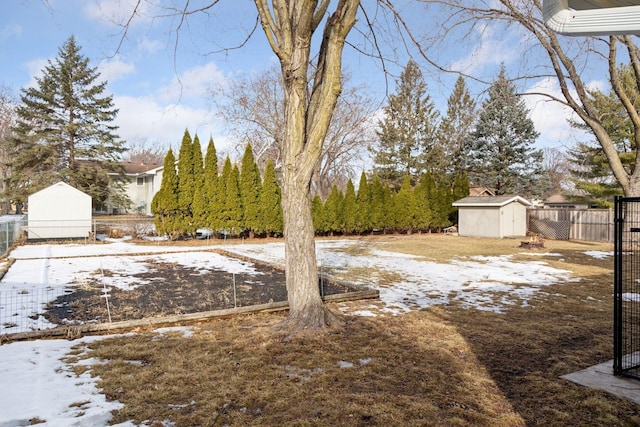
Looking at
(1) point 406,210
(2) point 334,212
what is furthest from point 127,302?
(1) point 406,210

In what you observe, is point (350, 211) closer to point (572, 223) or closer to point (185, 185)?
point (185, 185)

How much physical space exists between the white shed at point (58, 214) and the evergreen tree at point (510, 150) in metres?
25.5

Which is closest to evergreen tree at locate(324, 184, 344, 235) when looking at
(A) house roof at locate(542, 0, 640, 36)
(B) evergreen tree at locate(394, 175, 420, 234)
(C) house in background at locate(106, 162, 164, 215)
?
(B) evergreen tree at locate(394, 175, 420, 234)

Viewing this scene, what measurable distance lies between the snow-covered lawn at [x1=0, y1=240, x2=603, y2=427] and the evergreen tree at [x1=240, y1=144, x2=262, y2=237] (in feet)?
10.4

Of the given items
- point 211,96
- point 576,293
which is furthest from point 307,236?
point 211,96

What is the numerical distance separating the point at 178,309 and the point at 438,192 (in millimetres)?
20978

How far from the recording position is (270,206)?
19.0 m

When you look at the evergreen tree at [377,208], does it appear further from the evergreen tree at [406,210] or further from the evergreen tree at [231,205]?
the evergreen tree at [231,205]

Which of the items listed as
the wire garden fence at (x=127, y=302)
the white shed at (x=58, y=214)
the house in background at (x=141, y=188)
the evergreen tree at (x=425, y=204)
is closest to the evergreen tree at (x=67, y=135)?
the house in background at (x=141, y=188)

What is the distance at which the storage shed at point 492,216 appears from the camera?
21312mm

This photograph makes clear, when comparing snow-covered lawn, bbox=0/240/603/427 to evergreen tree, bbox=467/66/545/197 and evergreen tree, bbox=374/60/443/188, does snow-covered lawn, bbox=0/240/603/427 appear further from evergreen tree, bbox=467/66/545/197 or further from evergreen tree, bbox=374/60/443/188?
evergreen tree, bbox=467/66/545/197

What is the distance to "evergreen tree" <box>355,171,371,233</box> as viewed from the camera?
21844 millimetres

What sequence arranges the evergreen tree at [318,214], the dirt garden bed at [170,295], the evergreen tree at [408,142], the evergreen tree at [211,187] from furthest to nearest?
the evergreen tree at [408,142]
the evergreen tree at [318,214]
the evergreen tree at [211,187]
the dirt garden bed at [170,295]

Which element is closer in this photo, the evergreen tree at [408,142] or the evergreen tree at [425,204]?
the evergreen tree at [425,204]
